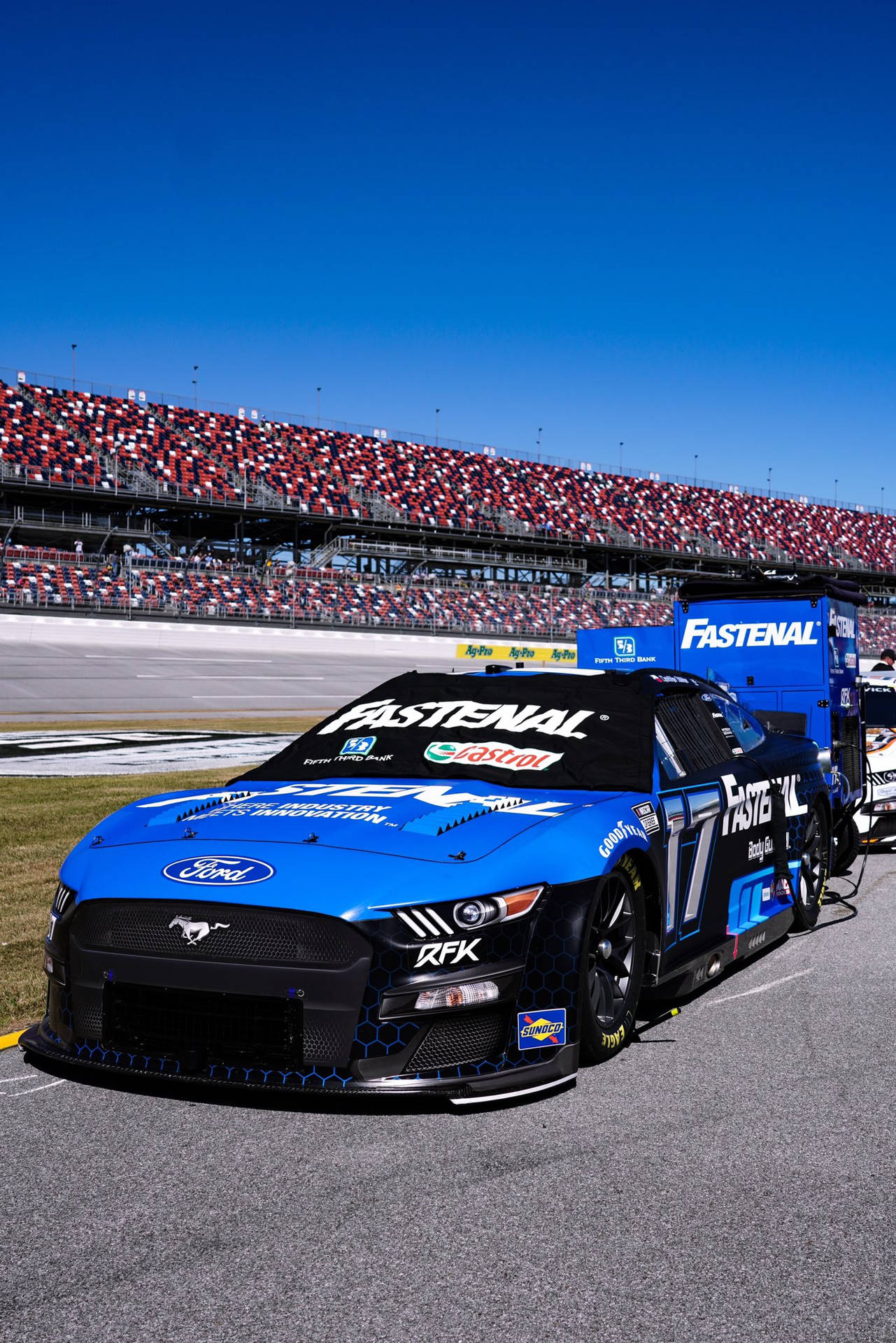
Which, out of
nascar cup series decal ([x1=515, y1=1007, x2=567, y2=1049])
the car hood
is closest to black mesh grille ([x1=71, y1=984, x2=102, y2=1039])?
the car hood

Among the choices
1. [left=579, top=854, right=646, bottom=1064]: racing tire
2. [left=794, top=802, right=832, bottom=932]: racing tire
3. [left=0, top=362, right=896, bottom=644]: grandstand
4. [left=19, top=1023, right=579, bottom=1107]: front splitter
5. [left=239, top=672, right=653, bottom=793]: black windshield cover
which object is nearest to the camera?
[left=19, top=1023, right=579, bottom=1107]: front splitter

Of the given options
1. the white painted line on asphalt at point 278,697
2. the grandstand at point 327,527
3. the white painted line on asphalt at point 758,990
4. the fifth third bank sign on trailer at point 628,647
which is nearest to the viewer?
the white painted line on asphalt at point 758,990

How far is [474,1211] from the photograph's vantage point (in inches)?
107

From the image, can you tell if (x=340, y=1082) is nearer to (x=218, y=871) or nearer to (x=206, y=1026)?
(x=206, y=1026)

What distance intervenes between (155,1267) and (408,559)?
5338cm

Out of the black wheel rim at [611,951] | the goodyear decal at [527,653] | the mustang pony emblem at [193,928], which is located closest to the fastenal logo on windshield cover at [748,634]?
the black wheel rim at [611,951]

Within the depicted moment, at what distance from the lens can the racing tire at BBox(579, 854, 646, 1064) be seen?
11.6ft

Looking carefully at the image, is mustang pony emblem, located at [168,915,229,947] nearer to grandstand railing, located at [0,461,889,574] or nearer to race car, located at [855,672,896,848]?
race car, located at [855,672,896,848]

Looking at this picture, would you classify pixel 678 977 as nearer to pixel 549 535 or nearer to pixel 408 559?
pixel 408 559

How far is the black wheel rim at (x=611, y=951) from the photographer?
360 cm

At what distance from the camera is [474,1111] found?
3.19m

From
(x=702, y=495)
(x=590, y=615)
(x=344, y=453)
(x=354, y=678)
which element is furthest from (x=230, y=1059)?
(x=702, y=495)

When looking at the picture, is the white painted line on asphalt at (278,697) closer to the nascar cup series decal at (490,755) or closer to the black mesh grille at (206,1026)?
the nascar cup series decal at (490,755)

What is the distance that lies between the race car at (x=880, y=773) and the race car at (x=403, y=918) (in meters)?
4.08
